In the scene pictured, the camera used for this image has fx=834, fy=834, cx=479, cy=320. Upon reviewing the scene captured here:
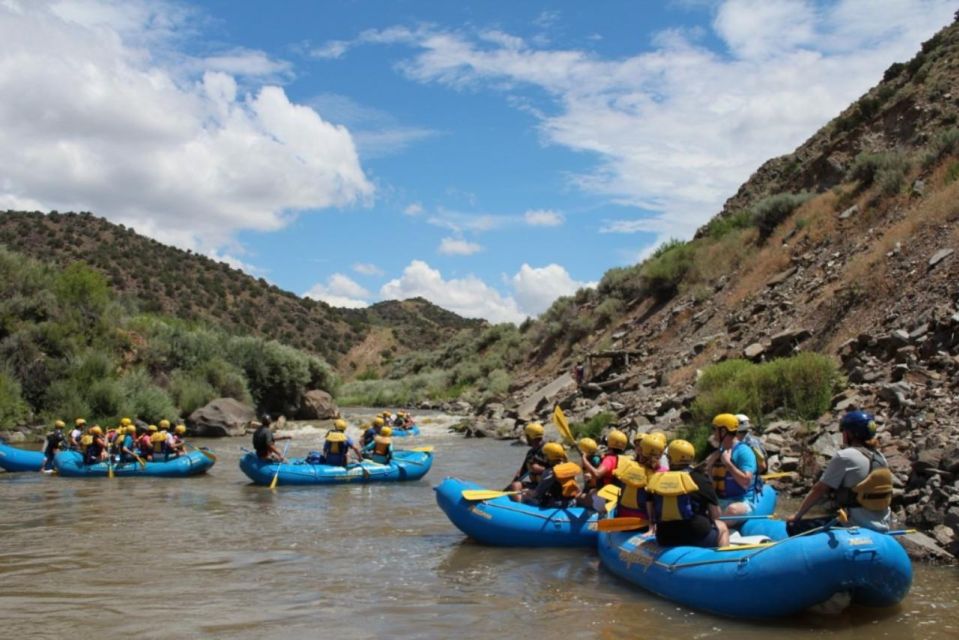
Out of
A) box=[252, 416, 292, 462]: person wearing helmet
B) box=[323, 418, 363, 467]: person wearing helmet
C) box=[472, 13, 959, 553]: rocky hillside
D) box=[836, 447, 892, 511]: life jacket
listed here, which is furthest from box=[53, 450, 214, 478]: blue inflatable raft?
box=[836, 447, 892, 511]: life jacket

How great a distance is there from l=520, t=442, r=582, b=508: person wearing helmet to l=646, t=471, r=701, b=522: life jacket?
2.48 m

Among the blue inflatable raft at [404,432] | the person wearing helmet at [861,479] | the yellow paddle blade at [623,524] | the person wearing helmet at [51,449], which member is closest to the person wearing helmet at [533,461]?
the yellow paddle blade at [623,524]

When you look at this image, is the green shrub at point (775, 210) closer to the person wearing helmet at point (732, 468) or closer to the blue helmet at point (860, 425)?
the person wearing helmet at point (732, 468)

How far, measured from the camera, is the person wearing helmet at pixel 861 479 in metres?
6.61

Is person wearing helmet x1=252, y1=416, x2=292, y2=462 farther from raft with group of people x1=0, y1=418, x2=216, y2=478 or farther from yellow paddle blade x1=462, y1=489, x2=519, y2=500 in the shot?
yellow paddle blade x1=462, y1=489, x2=519, y2=500

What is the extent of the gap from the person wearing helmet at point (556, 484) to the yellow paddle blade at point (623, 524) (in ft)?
5.50

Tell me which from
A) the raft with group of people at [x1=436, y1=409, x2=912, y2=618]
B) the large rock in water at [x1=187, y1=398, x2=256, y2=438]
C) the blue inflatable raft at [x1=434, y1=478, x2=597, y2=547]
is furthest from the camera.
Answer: the large rock in water at [x1=187, y1=398, x2=256, y2=438]

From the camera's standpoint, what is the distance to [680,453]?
729 cm

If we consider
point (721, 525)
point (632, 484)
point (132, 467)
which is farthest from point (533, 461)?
point (132, 467)

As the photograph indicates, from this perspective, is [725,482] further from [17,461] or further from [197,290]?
[197,290]

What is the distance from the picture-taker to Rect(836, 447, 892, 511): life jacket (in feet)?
21.7

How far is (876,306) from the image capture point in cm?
1586

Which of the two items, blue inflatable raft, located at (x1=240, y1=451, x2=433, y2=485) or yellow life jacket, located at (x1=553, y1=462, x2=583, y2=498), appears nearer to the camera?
yellow life jacket, located at (x1=553, y1=462, x2=583, y2=498)

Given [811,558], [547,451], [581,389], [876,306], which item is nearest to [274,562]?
[547,451]
